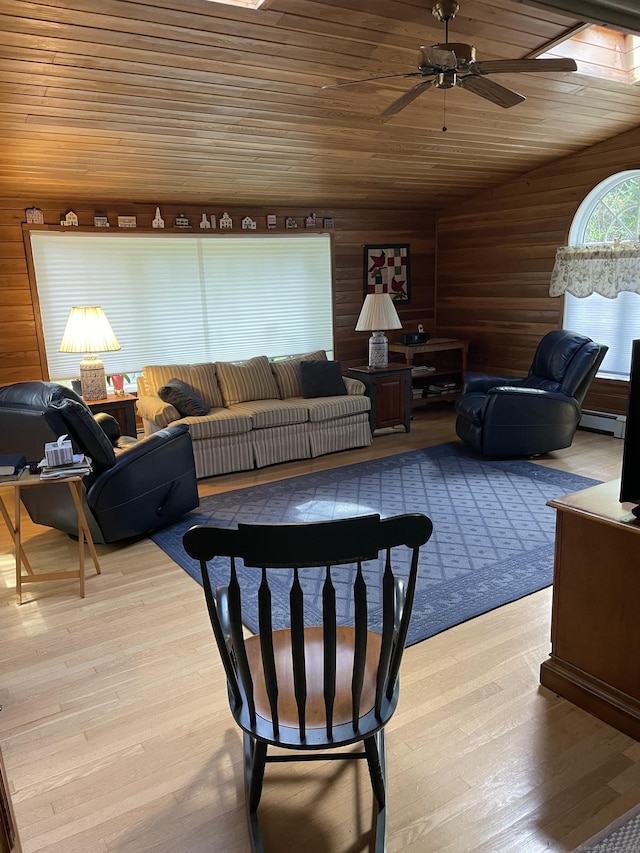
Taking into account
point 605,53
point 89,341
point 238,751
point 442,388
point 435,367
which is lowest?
point 238,751

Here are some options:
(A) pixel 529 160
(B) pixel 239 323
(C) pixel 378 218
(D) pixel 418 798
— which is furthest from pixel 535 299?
(D) pixel 418 798

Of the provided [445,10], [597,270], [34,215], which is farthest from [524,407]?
[34,215]

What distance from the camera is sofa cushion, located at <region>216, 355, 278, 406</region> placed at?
543 centimetres

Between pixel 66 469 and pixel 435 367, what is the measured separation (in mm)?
5228

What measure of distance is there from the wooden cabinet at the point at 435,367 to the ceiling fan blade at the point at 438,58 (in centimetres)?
380

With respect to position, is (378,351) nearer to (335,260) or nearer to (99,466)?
(335,260)

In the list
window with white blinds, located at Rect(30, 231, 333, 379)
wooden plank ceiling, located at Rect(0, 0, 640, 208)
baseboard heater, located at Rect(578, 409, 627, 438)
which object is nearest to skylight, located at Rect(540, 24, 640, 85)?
wooden plank ceiling, located at Rect(0, 0, 640, 208)

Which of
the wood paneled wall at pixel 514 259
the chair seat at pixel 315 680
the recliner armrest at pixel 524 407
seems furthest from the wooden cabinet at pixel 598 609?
the wood paneled wall at pixel 514 259

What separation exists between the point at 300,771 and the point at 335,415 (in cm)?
368

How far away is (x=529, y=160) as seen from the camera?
19.5 feet

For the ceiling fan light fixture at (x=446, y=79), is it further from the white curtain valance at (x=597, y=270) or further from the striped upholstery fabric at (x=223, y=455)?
the white curtain valance at (x=597, y=270)

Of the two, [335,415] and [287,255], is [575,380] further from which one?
[287,255]

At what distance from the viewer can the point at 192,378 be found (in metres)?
5.28

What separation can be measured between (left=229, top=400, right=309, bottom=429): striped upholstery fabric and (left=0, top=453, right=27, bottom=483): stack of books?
7.09ft
